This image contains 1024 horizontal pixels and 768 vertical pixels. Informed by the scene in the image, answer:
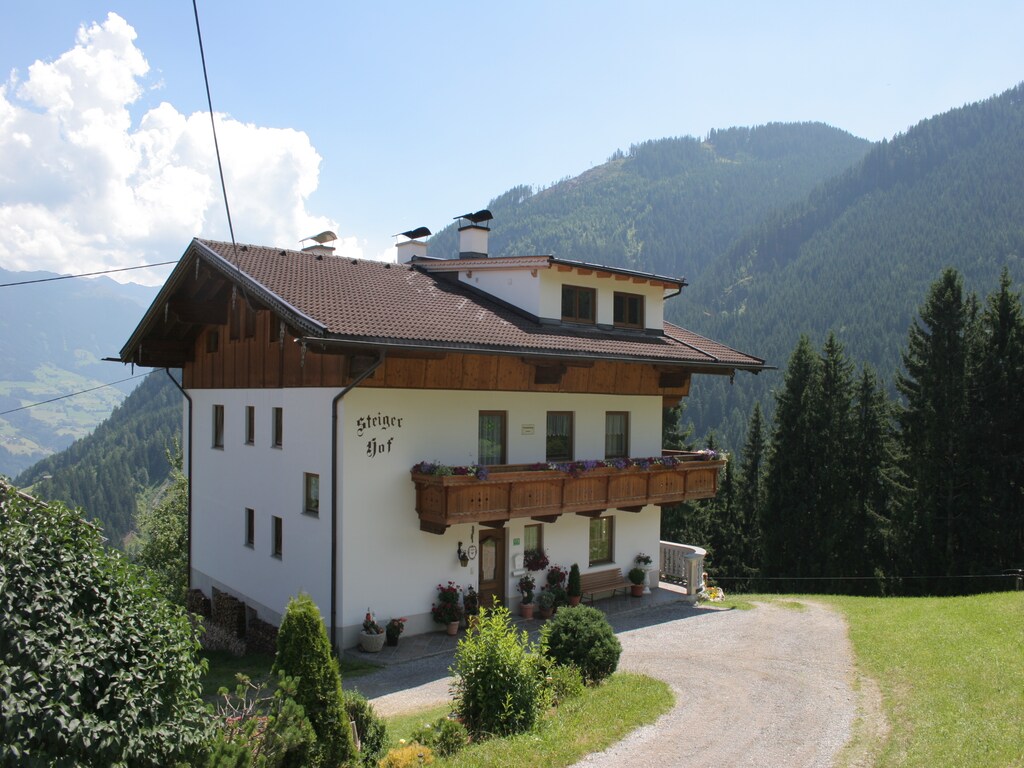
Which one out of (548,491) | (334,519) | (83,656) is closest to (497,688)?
(83,656)

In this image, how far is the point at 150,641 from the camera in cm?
698

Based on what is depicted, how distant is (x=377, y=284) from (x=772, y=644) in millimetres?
12071

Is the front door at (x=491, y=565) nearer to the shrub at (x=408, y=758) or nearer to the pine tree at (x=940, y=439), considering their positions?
the shrub at (x=408, y=758)

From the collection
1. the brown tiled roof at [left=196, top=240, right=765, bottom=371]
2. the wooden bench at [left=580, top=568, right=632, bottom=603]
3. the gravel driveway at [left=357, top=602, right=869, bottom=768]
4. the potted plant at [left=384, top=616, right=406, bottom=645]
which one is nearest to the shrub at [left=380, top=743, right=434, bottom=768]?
the gravel driveway at [left=357, top=602, right=869, bottom=768]

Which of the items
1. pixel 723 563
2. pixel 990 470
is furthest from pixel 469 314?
pixel 723 563

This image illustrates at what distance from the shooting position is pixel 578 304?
2116cm

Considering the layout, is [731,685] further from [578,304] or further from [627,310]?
[627,310]

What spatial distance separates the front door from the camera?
61.8 feet

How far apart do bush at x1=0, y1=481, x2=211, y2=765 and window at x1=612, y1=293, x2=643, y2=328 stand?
53.6 feet

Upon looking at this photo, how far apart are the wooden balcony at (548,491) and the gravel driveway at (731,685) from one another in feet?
9.32

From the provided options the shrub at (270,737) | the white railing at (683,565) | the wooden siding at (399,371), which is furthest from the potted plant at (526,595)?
the shrub at (270,737)

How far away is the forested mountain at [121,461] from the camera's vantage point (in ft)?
423

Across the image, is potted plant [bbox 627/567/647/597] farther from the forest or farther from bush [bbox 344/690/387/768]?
the forest

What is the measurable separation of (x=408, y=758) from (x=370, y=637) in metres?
7.17
